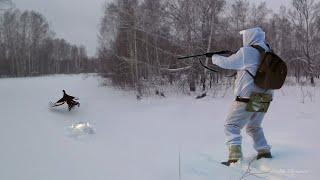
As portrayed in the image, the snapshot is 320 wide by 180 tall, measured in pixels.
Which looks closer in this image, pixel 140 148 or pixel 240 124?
pixel 240 124

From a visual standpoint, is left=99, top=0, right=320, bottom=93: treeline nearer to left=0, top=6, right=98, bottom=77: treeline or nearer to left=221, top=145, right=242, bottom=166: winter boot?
left=221, top=145, right=242, bottom=166: winter boot

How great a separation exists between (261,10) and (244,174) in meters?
31.7

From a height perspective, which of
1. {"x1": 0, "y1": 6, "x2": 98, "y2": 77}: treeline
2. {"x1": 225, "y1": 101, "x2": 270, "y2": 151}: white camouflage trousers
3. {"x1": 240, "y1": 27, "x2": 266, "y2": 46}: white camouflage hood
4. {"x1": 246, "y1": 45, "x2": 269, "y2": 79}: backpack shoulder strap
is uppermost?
{"x1": 0, "y1": 6, "x2": 98, "y2": 77}: treeline

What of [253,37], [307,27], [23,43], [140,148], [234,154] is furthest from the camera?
[23,43]

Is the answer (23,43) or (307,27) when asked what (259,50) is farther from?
(23,43)

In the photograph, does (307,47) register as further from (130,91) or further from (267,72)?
(267,72)

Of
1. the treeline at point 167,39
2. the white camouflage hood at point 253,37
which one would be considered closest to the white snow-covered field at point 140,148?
the white camouflage hood at point 253,37

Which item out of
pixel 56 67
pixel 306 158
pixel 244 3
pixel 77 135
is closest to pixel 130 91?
pixel 77 135

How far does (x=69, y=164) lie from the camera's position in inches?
143

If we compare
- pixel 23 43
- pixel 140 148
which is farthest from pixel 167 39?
pixel 23 43

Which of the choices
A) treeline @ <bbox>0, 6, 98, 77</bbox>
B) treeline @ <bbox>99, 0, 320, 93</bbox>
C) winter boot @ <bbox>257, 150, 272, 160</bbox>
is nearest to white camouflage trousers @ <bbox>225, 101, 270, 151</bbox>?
winter boot @ <bbox>257, 150, 272, 160</bbox>

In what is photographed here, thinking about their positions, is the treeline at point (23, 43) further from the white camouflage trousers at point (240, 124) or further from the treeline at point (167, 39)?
the white camouflage trousers at point (240, 124)

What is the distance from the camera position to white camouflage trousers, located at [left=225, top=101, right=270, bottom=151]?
13.2 feet

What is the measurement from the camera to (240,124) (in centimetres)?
407
